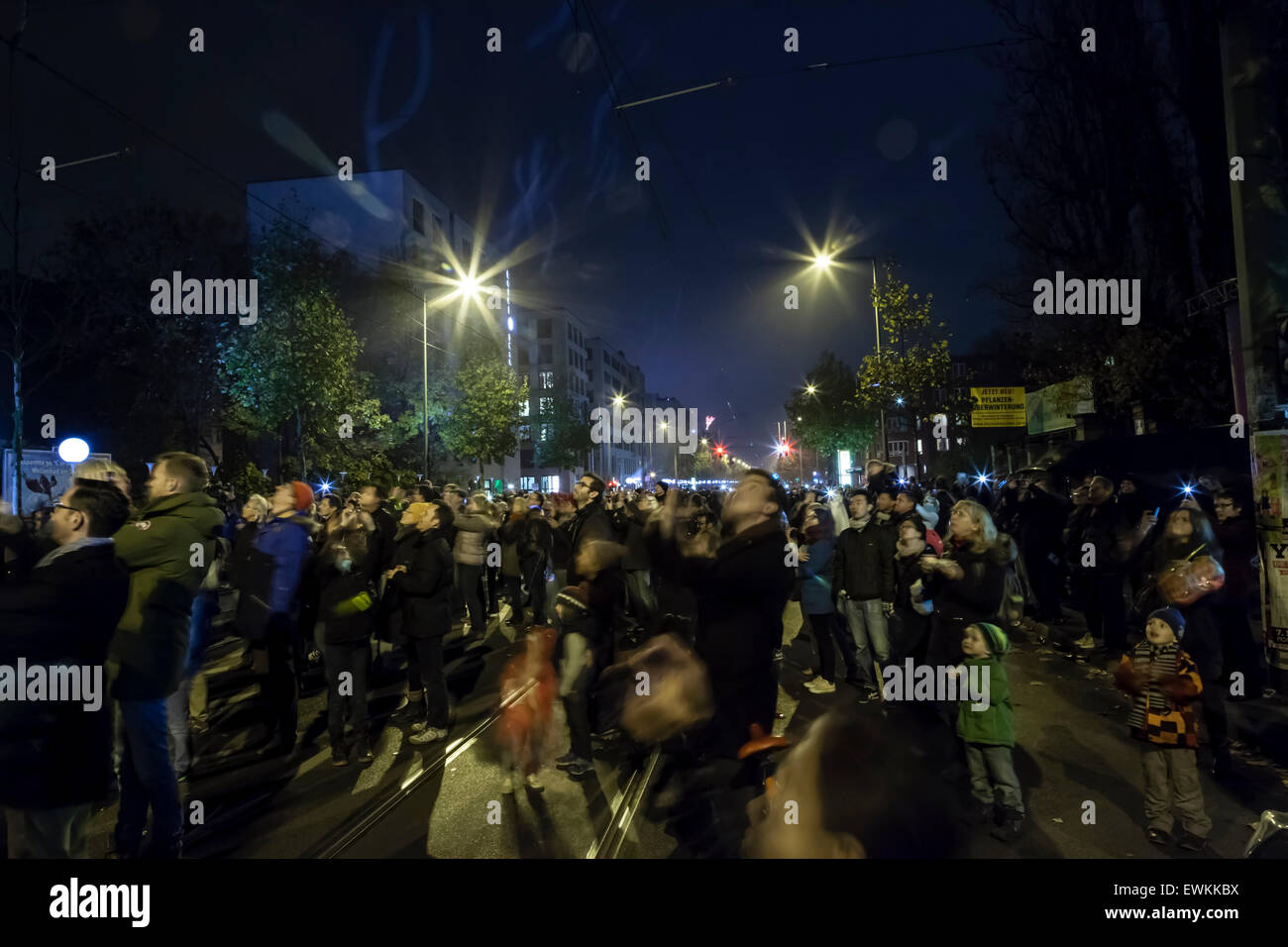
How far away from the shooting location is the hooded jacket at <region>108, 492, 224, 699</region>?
3920 mm

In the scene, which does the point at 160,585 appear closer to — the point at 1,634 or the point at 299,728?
the point at 1,634

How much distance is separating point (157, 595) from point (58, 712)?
109 centimetres

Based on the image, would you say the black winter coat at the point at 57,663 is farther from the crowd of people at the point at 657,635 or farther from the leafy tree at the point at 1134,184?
the leafy tree at the point at 1134,184

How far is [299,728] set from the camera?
21.1 feet

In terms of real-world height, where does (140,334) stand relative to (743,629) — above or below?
above

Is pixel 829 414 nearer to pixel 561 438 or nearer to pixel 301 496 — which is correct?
pixel 561 438

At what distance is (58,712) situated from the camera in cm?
310

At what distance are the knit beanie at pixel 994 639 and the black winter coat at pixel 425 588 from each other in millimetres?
3816

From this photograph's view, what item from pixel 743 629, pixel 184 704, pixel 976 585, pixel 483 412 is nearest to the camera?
pixel 743 629

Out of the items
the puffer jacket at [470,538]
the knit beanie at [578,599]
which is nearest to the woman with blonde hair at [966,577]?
the knit beanie at [578,599]

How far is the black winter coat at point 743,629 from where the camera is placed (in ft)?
12.1

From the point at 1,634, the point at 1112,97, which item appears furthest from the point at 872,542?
the point at 1112,97

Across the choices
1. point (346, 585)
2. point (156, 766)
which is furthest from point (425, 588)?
point (156, 766)
